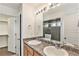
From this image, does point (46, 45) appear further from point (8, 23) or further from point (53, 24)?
point (8, 23)

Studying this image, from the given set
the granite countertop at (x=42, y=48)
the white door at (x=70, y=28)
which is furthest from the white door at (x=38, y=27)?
the white door at (x=70, y=28)

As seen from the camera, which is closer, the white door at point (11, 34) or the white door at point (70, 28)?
the white door at point (70, 28)

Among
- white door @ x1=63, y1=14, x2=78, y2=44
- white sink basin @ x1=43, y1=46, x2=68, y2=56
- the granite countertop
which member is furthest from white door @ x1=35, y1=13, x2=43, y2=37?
white door @ x1=63, y1=14, x2=78, y2=44

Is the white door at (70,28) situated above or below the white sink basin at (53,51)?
above

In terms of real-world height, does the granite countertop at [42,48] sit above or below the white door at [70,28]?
below

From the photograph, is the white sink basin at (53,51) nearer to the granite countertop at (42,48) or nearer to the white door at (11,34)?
the granite countertop at (42,48)

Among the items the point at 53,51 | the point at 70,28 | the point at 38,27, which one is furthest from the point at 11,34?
the point at 70,28

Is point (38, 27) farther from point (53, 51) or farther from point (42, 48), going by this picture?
point (53, 51)

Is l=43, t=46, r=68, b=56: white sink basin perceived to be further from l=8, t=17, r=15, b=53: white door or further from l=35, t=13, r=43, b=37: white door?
l=8, t=17, r=15, b=53: white door

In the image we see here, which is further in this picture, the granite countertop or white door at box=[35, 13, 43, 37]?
white door at box=[35, 13, 43, 37]

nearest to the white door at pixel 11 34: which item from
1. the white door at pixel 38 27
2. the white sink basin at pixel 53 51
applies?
the white door at pixel 38 27

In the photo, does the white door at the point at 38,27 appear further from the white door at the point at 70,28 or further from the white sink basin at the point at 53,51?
the white door at the point at 70,28

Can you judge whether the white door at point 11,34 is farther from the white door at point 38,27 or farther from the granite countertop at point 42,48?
the white door at point 38,27

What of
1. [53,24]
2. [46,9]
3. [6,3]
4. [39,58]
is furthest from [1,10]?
[39,58]
